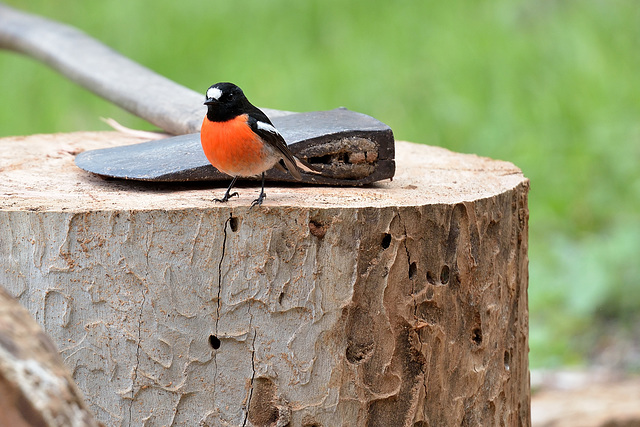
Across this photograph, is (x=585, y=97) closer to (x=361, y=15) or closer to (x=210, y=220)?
(x=361, y=15)

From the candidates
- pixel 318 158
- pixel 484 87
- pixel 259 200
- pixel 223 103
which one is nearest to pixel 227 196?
pixel 259 200

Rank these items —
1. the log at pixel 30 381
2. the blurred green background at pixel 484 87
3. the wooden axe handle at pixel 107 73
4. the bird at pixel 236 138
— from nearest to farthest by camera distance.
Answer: the log at pixel 30 381 < the bird at pixel 236 138 < the wooden axe handle at pixel 107 73 < the blurred green background at pixel 484 87

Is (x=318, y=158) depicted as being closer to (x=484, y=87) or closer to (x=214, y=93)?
(x=214, y=93)

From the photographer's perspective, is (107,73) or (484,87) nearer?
(107,73)

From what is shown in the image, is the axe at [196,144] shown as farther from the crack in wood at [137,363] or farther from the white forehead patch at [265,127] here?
the crack in wood at [137,363]

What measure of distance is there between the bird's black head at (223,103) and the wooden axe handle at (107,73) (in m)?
0.58

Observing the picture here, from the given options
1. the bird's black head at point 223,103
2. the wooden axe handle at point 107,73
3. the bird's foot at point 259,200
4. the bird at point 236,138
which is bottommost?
the bird's foot at point 259,200

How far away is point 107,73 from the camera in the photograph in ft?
9.73

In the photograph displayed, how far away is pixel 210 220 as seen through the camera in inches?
67.0

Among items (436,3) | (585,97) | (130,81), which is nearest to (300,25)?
(436,3)

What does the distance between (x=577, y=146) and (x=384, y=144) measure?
11.2ft

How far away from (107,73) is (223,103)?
1245 millimetres

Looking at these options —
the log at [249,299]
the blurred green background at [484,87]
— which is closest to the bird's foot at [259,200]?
the log at [249,299]

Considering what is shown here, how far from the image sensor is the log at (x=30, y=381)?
0.97 m
